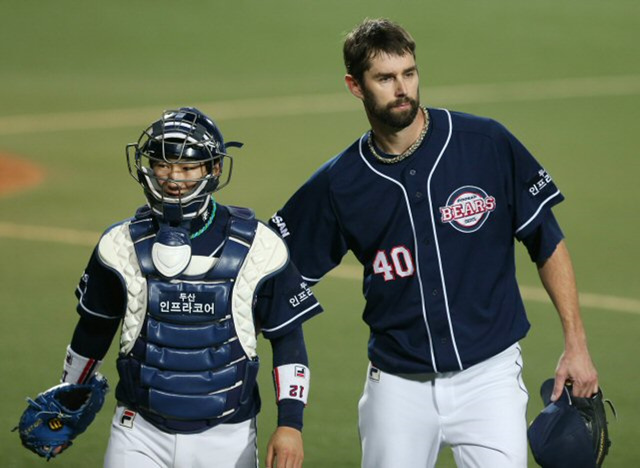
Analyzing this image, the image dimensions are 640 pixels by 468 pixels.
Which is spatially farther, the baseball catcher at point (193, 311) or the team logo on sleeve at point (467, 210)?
the team logo on sleeve at point (467, 210)

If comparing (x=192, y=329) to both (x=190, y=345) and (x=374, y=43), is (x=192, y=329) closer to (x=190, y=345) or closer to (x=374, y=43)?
(x=190, y=345)

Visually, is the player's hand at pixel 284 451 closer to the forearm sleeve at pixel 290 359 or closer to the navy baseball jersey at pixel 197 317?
the forearm sleeve at pixel 290 359

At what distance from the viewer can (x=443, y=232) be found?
554 cm

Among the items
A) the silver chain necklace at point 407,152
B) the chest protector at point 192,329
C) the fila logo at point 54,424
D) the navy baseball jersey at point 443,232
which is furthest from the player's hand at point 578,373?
the fila logo at point 54,424

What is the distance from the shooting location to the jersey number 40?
557 cm

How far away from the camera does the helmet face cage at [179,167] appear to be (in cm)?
492

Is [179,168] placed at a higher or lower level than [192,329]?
higher

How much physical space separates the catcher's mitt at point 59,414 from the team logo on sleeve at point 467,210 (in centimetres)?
154

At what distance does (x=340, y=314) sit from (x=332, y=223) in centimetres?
400

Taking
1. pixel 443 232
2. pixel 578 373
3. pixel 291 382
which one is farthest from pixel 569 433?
pixel 291 382

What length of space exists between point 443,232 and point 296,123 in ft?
31.4

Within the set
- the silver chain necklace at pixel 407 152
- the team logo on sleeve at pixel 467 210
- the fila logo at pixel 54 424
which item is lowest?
the fila logo at pixel 54 424

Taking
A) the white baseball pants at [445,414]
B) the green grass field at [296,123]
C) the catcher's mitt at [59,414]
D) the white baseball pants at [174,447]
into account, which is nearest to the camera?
the white baseball pants at [174,447]

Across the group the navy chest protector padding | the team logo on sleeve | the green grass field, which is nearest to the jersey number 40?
the team logo on sleeve
